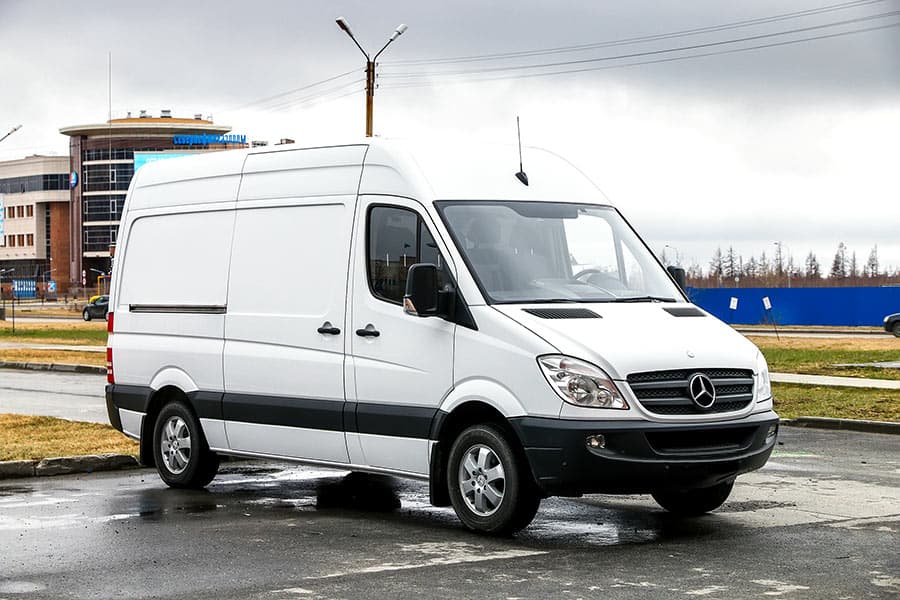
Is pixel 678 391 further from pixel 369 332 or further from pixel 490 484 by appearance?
pixel 369 332

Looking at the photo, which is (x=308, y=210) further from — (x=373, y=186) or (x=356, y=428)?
(x=356, y=428)

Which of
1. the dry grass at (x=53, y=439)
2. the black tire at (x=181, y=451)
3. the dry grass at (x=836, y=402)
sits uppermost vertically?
the black tire at (x=181, y=451)

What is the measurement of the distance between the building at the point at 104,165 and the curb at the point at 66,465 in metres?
141

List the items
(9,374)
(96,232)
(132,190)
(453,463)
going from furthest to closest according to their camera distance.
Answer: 1. (96,232)
2. (9,374)
3. (132,190)
4. (453,463)

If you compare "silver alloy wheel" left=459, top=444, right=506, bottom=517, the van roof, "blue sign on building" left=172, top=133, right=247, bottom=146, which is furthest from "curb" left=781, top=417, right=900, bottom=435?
"blue sign on building" left=172, top=133, right=247, bottom=146

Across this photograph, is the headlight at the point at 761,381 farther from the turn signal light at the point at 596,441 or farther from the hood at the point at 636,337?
the turn signal light at the point at 596,441

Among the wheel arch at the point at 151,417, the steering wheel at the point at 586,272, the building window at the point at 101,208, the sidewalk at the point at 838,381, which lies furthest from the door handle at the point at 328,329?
the building window at the point at 101,208

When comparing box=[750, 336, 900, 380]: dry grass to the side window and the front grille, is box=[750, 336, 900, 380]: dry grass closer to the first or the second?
the front grille

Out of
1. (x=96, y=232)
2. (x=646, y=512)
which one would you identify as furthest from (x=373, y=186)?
(x=96, y=232)

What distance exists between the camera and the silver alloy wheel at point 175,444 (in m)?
11.2

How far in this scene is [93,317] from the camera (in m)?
79.4

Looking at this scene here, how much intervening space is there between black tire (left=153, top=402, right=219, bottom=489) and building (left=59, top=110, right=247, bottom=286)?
468 ft

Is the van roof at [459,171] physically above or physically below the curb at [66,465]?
above

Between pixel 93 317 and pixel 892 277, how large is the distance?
7752 cm
